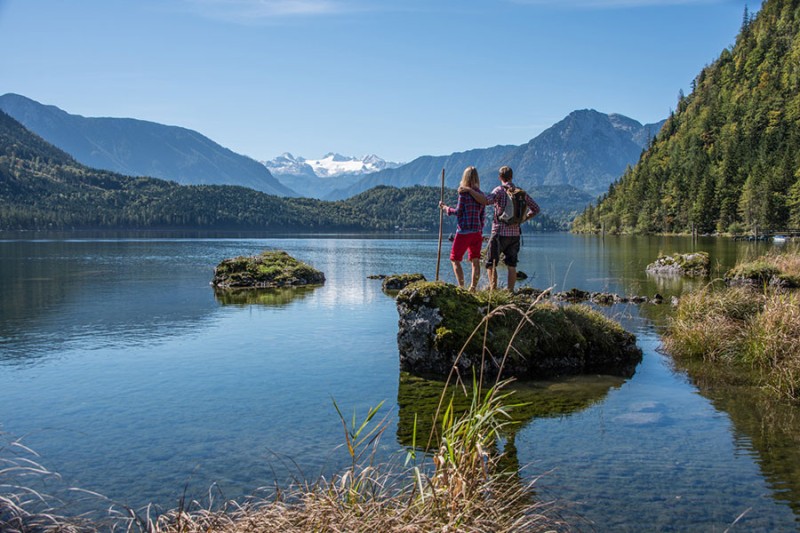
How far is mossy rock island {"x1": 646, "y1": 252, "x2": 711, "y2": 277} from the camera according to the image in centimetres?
4156

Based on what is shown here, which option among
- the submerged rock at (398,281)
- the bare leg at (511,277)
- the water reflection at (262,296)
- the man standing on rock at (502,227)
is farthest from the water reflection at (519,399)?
the submerged rock at (398,281)

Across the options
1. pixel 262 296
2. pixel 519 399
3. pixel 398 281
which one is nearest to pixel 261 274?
pixel 262 296

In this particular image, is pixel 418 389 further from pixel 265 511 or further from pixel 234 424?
pixel 265 511

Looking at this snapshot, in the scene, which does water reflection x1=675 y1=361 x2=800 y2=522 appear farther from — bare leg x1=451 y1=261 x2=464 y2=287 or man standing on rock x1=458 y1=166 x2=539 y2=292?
bare leg x1=451 y1=261 x2=464 y2=287

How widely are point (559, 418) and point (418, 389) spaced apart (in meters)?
3.02

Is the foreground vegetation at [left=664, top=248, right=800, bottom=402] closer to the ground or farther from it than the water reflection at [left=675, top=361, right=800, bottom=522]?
farther from it

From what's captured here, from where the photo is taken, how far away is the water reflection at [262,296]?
27766 mm

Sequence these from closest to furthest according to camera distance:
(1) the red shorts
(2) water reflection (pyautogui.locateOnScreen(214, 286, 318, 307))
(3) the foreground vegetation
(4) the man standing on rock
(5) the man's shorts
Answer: (3) the foreground vegetation, (4) the man standing on rock, (5) the man's shorts, (1) the red shorts, (2) water reflection (pyautogui.locateOnScreen(214, 286, 318, 307))

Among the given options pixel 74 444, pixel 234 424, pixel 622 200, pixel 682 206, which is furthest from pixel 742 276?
pixel 622 200

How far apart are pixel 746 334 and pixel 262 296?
75.2 ft

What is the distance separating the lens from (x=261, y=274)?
1476 inches

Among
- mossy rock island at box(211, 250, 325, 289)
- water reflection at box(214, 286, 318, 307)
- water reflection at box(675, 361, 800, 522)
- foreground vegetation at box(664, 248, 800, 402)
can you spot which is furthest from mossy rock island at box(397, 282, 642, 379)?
mossy rock island at box(211, 250, 325, 289)

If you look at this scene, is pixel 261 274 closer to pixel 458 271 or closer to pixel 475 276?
pixel 458 271

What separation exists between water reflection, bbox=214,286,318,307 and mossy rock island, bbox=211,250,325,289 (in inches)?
82.8
